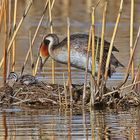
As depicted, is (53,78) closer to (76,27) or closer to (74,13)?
(76,27)

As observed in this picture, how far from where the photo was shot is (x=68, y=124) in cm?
1085

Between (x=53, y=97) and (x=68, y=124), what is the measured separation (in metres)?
1.48

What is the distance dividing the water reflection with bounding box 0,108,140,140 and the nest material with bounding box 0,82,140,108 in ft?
0.92

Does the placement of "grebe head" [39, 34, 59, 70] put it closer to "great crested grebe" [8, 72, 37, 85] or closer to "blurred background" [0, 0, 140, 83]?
"blurred background" [0, 0, 140, 83]

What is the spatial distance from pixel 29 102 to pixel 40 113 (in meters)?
0.60

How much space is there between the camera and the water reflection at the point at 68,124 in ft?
33.0

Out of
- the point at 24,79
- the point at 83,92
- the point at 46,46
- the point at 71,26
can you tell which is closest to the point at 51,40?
the point at 46,46

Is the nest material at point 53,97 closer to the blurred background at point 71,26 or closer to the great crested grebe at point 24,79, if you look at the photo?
the great crested grebe at point 24,79

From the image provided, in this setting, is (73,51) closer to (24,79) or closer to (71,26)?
(24,79)

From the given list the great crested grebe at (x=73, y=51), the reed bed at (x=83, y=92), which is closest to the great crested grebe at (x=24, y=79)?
the reed bed at (x=83, y=92)

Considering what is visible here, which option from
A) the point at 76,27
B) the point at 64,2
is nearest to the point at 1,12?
the point at 76,27

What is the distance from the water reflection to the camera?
10.1 meters

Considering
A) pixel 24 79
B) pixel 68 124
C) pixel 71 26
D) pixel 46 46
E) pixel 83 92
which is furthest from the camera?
pixel 71 26

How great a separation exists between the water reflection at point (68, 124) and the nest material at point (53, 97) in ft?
0.92
